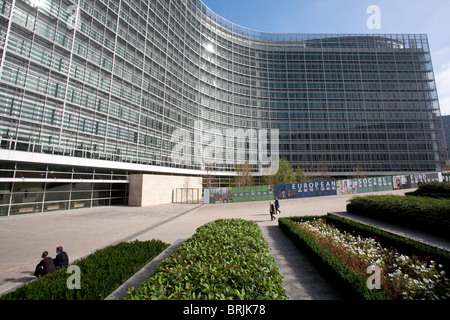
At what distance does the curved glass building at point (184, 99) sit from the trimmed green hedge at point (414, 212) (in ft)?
94.0

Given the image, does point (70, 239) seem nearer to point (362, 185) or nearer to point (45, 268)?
point (45, 268)

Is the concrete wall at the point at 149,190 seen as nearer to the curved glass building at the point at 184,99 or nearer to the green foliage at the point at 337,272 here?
the curved glass building at the point at 184,99

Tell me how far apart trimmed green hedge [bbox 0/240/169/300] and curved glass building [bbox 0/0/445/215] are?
60.2 ft

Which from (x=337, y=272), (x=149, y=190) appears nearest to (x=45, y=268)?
(x=337, y=272)

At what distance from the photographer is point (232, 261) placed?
4488 mm

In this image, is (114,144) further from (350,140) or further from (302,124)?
(350,140)

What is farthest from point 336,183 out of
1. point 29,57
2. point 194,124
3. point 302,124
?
point 29,57

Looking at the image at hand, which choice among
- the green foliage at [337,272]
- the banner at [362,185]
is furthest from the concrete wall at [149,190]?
the banner at [362,185]

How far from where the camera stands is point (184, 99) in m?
42.1

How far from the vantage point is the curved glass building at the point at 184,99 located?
19594 mm

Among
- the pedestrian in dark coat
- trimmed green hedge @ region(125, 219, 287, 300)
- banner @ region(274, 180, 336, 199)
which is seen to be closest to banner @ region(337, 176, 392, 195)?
banner @ region(274, 180, 336, 199)

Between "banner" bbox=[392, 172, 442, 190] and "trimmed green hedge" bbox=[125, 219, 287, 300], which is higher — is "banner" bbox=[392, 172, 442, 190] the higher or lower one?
the higher one

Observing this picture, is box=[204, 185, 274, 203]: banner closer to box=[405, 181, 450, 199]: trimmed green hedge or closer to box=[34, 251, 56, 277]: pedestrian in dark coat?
box=[405, 181, 450, 199]: trimmed green hedge

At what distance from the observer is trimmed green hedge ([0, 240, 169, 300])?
182 inches
